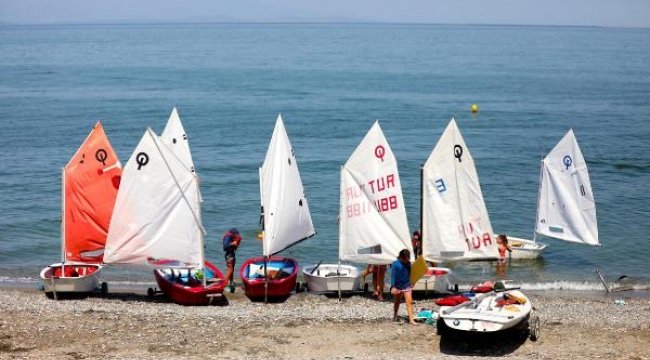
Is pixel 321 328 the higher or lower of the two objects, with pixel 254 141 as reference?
lower

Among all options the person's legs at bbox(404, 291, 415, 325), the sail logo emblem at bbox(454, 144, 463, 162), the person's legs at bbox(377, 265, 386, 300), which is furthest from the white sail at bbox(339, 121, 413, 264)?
the person's legs at bbox(404, 291, 415, 325)

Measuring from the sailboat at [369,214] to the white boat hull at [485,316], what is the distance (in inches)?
197

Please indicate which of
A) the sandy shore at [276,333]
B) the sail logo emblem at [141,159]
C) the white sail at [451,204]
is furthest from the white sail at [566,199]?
the sail logo emblem at [141,159]

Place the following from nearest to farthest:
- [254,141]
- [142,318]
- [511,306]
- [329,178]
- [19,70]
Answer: [511,306] → [142,318] → [329,178] → [254,141] → [19,70]

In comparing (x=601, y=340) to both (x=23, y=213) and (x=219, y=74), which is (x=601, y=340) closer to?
(x=23, y=213)

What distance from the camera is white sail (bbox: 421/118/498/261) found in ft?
84.3

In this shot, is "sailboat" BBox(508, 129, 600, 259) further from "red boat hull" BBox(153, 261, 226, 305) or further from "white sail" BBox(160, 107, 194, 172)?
"red boat hull" BBox(153, 261, 226, 305)

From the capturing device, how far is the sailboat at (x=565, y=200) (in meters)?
33.8

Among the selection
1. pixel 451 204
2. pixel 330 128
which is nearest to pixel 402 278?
pixel 451 204

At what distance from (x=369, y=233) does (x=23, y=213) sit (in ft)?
71.7

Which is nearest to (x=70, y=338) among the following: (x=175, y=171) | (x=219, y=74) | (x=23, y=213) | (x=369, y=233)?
(x=175, y=171)

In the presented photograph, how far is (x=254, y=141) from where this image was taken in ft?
204

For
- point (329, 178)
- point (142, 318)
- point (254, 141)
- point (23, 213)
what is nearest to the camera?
point (142, 318)

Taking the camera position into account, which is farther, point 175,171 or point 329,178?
point 329,178
